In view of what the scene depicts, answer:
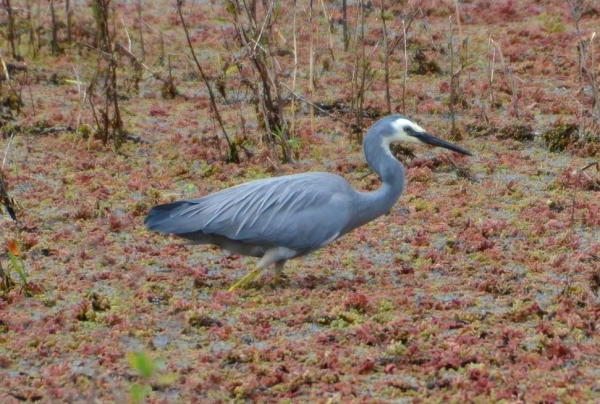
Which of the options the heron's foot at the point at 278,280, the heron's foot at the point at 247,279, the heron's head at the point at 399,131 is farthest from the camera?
the heron's head at the point at 399,131

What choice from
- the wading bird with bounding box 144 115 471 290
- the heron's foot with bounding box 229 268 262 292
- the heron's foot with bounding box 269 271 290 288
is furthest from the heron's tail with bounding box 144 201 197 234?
the heron's foot with bounding box 269 271 290 288

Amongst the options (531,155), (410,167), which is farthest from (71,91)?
(531,155)

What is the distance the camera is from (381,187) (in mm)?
6484

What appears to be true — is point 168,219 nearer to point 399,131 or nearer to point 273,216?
point 273,216

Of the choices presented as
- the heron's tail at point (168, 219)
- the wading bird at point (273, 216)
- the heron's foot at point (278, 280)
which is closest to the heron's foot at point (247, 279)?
the wading bird at point (273, 216)

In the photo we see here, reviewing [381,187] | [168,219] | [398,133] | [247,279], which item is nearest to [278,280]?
[247,279]

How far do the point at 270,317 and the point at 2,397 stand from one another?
1.44 metres

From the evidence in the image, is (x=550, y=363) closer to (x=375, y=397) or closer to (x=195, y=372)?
(x=375, y=397)

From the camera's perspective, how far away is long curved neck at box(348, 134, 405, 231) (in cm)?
634

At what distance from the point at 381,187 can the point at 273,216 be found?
2.35 feet

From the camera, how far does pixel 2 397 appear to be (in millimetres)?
4555

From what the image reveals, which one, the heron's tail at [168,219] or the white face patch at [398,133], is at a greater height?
the white face patch at [398,133]

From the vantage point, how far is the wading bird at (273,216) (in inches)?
240

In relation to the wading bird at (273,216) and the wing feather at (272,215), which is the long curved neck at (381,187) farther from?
the wing feather at (272,215)
